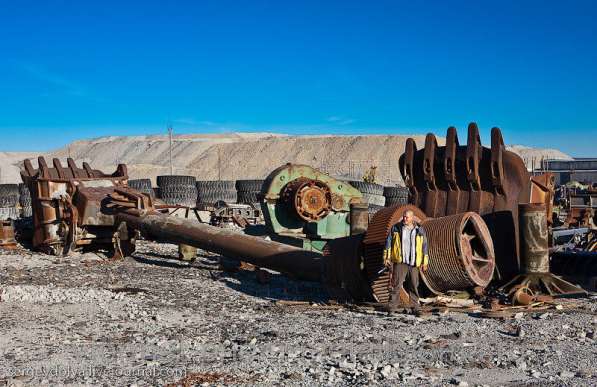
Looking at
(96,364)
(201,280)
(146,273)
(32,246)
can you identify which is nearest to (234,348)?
(96,364)

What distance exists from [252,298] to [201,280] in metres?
1.83

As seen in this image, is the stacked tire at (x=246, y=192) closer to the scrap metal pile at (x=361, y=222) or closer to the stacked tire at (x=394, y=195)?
the stacked tire at (x=394, y=195)

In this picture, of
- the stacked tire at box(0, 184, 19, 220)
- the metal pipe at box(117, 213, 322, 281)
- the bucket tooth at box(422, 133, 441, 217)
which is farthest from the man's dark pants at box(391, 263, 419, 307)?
the stacked tire at box(0, 184, 19, 220)

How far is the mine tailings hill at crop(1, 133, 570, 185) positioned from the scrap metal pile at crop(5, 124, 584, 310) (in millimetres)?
41647

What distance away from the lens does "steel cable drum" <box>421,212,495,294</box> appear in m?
7.62

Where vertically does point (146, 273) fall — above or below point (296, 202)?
below

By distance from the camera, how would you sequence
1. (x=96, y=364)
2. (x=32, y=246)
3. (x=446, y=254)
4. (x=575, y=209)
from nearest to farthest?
1. (x=96, y=364)
2. (x=446, y=254)
3. (x=32, y=246)
4. (x=575, y=209)

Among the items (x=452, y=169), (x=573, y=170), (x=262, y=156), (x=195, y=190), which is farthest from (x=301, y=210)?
(x=262, y=156)

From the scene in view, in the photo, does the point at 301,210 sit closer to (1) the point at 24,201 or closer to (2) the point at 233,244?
(2) the point at 233,244

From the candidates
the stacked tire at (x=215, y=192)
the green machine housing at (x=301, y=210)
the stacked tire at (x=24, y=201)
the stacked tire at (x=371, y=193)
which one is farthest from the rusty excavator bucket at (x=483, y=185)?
the stacked tire at (x=215, y=192)

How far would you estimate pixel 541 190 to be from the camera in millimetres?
10203

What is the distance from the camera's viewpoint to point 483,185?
9.32 m

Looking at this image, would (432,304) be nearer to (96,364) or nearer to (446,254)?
(446,254)

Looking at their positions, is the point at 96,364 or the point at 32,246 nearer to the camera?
the point at 96,364
